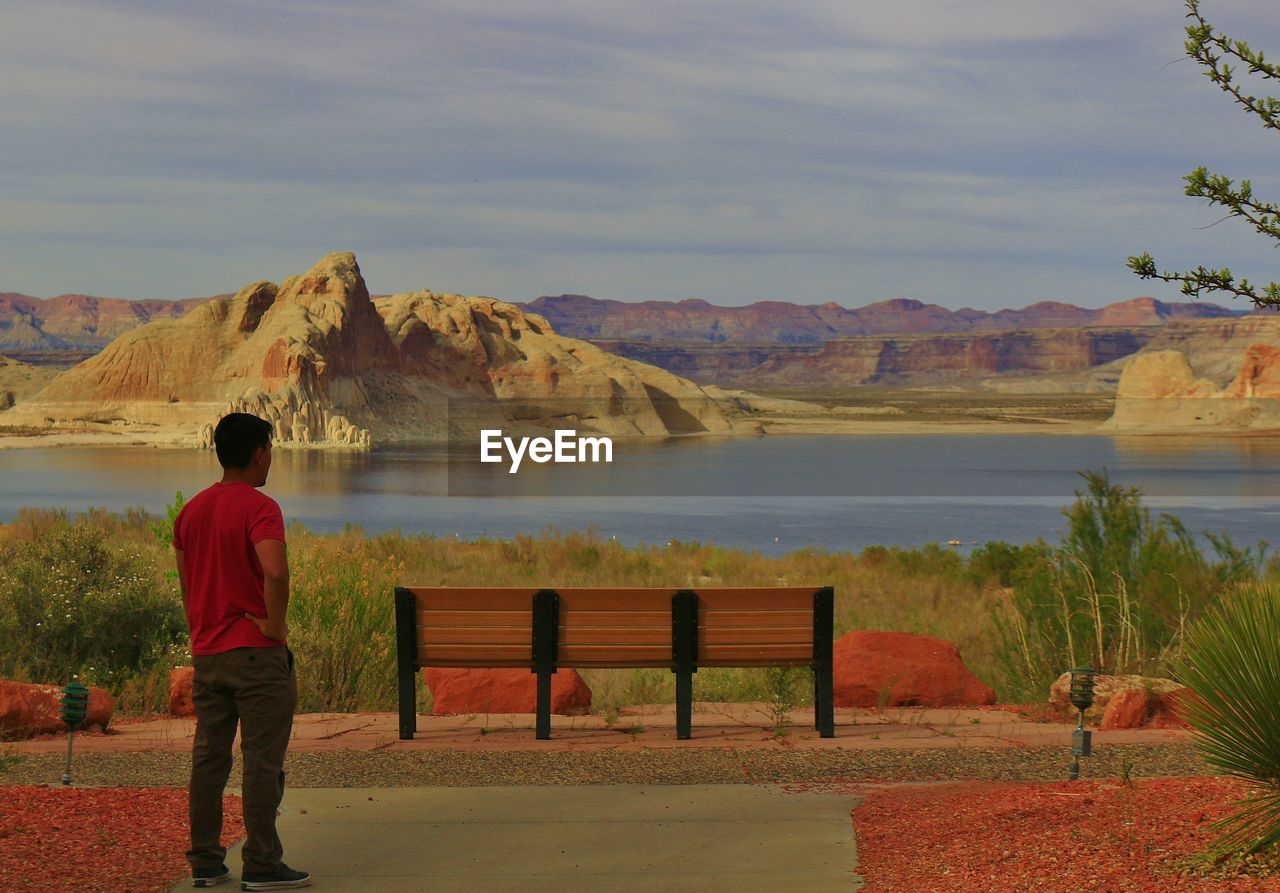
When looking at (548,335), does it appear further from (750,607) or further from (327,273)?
(750,607)

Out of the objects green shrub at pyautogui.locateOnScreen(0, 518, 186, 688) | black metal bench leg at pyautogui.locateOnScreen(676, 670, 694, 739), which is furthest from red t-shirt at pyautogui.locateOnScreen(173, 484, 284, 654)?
green shrub at pyautogui.locateOnScreen(0, 518, 186, 688)

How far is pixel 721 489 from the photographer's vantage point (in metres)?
74.2

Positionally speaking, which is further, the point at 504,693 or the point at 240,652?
the point at 504,693

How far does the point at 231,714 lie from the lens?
502 cm

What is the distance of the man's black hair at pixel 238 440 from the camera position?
4.98 metres

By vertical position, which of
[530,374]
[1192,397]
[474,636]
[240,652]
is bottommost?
[474,636]

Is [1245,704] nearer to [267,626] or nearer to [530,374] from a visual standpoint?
[267,626]

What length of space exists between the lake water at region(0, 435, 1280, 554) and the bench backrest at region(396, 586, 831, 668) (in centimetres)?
1689

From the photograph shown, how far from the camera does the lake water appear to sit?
161 feet

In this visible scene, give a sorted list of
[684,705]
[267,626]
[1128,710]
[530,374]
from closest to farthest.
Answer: [267,626] → [684,705] → [1128,710] → [530,374]

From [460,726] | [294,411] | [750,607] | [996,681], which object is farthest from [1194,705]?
[294,411]

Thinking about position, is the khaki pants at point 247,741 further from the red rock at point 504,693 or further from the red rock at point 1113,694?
the red rock at point 1113,694

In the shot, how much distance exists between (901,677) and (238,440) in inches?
229

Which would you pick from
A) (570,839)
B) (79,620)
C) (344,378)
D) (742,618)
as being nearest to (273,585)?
(570,839)
